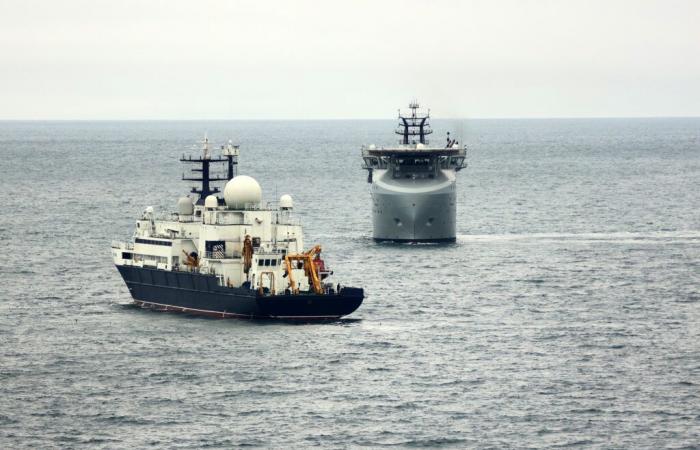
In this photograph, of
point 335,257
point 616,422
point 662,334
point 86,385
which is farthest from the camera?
point 335,257

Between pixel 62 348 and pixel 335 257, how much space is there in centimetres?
4301

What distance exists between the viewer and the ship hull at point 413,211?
132625 mm

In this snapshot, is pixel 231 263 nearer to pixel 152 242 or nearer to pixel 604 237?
pixel 152 242

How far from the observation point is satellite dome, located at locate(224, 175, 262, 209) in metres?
98.2

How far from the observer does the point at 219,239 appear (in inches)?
3799

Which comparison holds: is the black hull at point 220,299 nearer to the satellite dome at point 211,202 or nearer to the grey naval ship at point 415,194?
the satellite dome at point 211,202

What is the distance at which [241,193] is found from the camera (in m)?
98.2

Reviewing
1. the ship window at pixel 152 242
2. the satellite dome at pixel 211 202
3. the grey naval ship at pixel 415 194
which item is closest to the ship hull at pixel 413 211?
the grey naval ship at pixel 415 194

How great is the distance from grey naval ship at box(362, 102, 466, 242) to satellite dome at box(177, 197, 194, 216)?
34.1m

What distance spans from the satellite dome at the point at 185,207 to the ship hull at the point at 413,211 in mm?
34067

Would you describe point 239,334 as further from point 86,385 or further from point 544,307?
point 544,307

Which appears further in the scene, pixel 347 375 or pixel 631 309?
pixel 631 309

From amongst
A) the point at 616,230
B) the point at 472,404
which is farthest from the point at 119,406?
the point at 616,230

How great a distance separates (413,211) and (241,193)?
1466 inches
